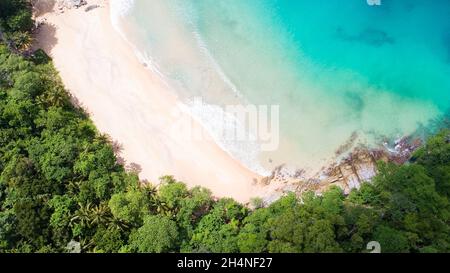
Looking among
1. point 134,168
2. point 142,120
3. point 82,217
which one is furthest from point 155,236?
point 142,120

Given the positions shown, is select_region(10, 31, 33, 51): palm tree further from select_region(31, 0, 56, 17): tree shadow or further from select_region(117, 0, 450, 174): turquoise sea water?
select_region(117, 0, 450, 174): turquoise sea water

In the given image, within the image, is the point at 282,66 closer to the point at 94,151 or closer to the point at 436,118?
the point at 436,118

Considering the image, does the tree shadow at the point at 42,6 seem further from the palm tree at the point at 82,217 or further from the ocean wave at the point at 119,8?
the palm tree at the point at 82,217

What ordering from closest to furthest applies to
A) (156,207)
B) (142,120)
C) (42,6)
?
(156,207)
(142,120)
(42,6)

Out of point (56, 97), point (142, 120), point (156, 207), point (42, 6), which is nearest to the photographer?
point (156, 207)

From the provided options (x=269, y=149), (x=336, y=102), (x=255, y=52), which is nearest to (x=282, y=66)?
(x=255, y=52)

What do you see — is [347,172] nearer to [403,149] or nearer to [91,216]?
[403,149]
